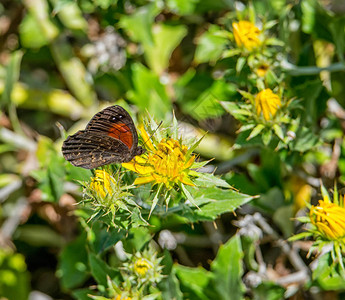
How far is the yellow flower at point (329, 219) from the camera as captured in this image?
6.73ft

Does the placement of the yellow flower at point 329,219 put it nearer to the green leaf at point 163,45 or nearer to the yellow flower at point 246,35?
the yellow flower at point 246,35

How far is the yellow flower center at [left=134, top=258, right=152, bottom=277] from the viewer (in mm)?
2193

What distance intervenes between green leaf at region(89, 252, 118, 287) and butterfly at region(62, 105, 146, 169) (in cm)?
61

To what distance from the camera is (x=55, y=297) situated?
3.64m

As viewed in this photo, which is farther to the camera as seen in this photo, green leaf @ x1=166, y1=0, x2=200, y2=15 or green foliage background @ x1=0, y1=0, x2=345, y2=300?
green leaf @ x1=166, y1=0, x2=200, y2=15

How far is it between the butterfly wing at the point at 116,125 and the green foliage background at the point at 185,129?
256 mm

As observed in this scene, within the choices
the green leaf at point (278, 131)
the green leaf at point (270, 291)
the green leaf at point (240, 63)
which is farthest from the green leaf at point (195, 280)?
the green leaf at point (240, 63)

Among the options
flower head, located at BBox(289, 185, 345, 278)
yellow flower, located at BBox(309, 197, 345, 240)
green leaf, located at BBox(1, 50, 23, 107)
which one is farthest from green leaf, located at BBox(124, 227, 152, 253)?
green leaf, located at BBox(1, 50, 23, 107)

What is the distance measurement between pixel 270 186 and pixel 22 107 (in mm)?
2015

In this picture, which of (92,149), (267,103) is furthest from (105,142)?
(267,103)

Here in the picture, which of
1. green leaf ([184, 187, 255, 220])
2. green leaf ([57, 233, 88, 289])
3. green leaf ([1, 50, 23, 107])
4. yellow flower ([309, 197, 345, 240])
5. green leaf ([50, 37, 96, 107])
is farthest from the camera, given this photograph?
green leaf ([50, 37, 96, 107])

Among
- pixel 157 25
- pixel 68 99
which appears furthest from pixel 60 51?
pixel 157 25

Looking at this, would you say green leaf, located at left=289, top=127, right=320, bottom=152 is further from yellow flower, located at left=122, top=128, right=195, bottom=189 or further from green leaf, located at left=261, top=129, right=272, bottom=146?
yellow flower, located at left=122, top=128, right=195, bottom=189

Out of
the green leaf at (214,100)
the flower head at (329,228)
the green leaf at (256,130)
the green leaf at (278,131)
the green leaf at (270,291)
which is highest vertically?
the green leaf at (256,130)
